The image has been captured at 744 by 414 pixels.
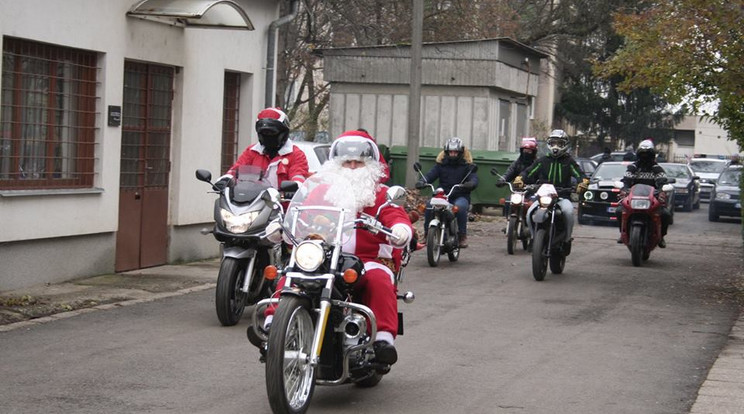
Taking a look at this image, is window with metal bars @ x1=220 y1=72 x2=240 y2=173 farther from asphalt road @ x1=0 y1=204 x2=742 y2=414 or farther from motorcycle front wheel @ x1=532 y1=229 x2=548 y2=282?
motorcycle front wheel @ x1=532 y1=229 x2=548 y2=282

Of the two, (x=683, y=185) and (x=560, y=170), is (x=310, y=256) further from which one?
(x=683, y=185)

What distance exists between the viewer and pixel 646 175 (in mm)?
17031

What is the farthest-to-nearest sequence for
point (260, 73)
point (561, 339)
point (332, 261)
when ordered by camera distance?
point (260, 73), point (561, 339), point (332, 261)

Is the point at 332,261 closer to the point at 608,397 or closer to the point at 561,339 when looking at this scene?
the point at 608,397

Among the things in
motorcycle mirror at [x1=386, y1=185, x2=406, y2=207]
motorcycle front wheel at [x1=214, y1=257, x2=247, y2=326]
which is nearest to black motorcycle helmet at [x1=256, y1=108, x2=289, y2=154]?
motorcycle front wheel at [x1=214, y1=257, x2=247, y2=326]

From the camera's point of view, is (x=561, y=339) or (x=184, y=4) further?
(x=184, y=4)

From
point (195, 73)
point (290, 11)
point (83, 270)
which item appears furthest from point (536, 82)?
point (83, 270)

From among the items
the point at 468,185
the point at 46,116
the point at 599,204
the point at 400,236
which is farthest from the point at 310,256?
the point at 599,204

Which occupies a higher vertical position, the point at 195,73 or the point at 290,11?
the point at 290,11

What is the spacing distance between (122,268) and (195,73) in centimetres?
289

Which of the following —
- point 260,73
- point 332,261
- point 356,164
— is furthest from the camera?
point 260,73

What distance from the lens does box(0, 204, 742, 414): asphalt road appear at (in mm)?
7066

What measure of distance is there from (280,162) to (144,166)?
3819 millimetres

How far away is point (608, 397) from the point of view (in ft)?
24.4
